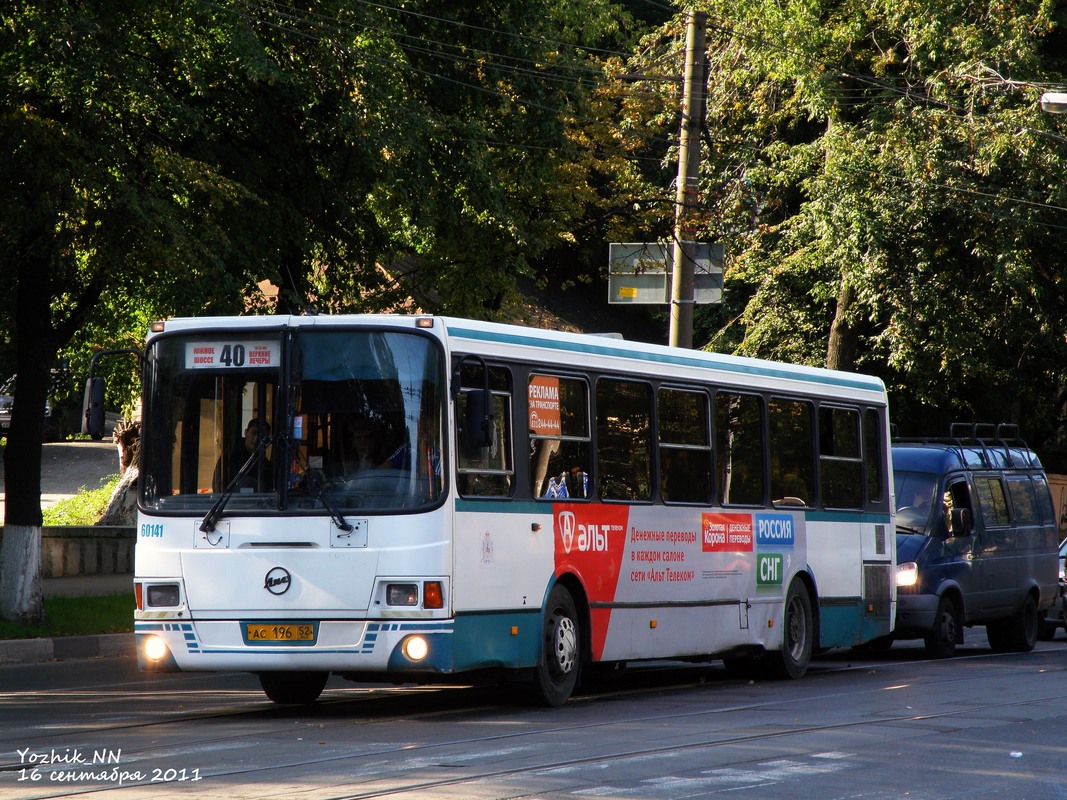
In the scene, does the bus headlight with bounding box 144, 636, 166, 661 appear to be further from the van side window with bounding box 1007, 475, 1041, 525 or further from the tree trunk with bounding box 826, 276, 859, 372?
the tree trunk with bounding box 826, 276, 859, 372

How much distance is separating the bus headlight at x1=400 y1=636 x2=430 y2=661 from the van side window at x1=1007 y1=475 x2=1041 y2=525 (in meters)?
12.1

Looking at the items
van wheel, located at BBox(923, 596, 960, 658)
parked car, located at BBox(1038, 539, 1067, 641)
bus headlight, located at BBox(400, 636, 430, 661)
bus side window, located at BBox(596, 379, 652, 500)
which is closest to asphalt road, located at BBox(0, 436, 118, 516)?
parked car, located at BBox(1038, 539, 1067, 641)

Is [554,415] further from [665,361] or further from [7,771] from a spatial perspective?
[7,771]

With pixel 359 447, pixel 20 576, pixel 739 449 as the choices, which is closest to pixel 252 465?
pixel 359 447

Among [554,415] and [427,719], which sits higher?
[554,415]

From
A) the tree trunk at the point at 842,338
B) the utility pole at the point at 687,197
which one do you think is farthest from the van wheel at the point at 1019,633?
the tree trunk at the point at 842,338

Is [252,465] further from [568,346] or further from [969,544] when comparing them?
A: [969,544]

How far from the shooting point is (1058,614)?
23469mm

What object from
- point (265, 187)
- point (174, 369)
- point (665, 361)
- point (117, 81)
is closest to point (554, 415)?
point (665, 361)

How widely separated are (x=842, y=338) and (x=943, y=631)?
16263 mm

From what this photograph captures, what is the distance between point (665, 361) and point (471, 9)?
11.1 meters

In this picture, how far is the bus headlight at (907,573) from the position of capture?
18281 mm

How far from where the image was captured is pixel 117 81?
15922mm

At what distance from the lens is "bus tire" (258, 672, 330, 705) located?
12375 mm
